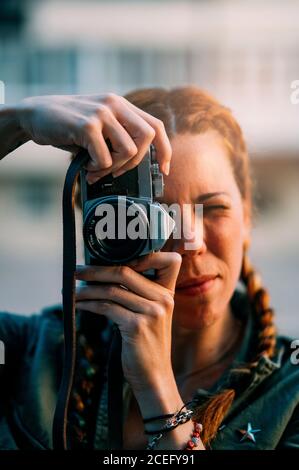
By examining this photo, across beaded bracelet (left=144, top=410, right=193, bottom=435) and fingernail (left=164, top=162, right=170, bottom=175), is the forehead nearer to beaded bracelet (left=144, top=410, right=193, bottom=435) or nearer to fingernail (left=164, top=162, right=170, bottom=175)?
fingernail (left=164, top=162, right=170, bottom=175)

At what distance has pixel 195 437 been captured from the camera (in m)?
0.85

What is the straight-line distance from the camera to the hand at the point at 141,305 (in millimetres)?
846

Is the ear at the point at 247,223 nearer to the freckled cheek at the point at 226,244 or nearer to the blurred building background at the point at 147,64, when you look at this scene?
the freckled cheek at the point at 226,244

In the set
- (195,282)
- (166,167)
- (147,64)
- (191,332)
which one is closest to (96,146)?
(166,167)

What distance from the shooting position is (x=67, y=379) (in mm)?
807

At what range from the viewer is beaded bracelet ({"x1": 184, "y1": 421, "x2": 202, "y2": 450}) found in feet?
2.77

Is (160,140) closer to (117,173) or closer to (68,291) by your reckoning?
(117,173)

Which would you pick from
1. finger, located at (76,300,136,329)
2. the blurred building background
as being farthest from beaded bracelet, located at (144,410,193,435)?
the blurred building background

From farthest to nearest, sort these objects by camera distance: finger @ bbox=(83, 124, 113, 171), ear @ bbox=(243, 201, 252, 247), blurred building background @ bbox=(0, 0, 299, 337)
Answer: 1. blurred building background @ bbox=(0, 0, 299, 337)
2. ear @ bbox=(243, 201, 252, 247)
3. finger @ bbox=(83, 124, 113, 171)

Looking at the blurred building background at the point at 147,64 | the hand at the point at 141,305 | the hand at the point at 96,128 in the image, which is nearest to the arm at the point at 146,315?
the hand at the point at 141,305

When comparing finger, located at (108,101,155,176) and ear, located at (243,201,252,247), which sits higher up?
finger, located at (108,101,155,176)

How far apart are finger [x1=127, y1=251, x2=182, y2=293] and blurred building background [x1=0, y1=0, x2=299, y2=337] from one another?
7302 mm

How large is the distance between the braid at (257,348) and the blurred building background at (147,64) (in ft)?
23.3

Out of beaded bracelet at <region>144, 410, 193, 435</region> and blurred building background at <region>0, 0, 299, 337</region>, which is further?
blurred building background at <region>0, 0, 299, 337</region>
